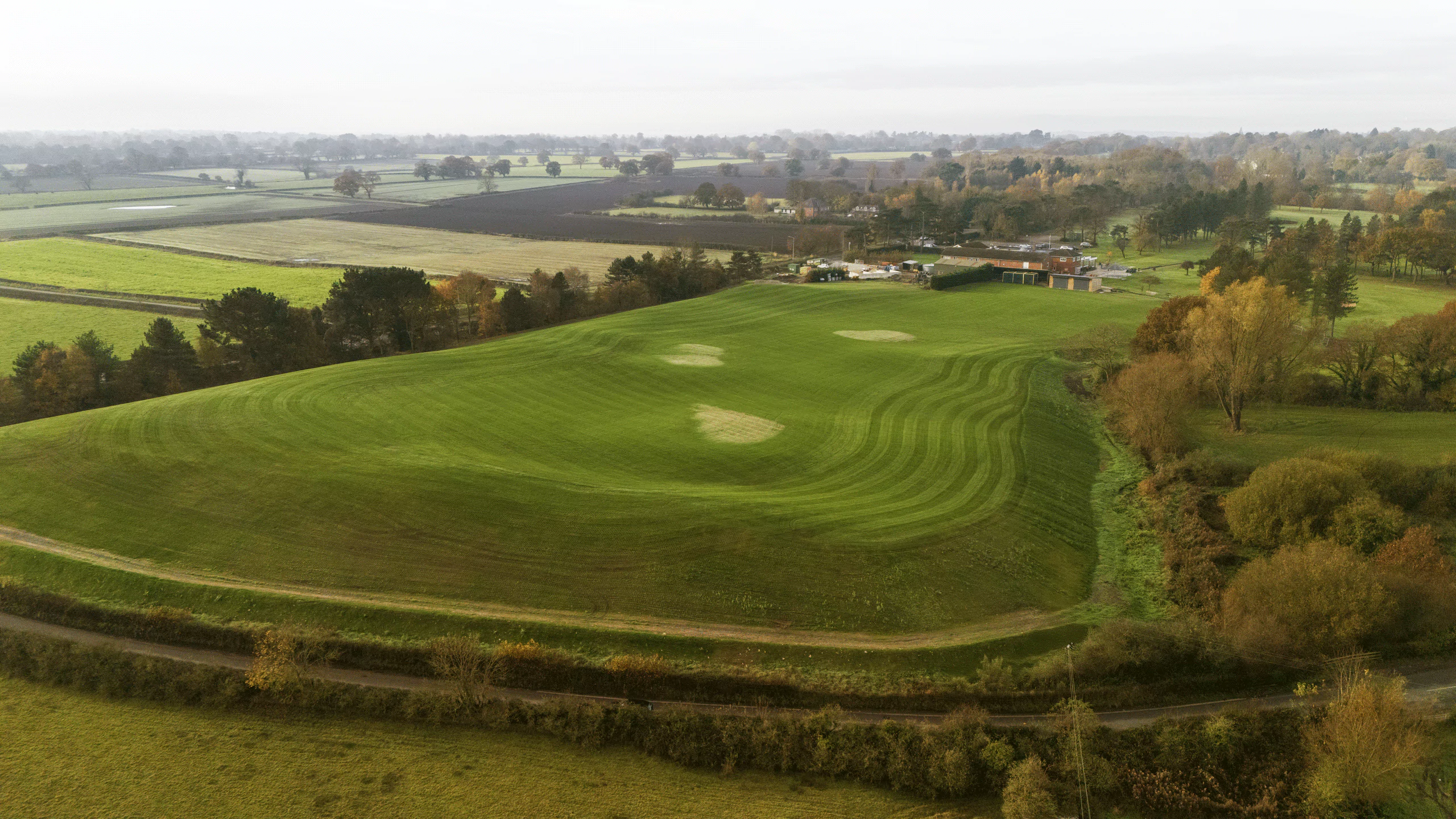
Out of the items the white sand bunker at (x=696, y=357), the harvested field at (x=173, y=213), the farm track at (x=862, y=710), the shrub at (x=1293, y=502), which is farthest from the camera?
the harvested field at (x=173, y=213)

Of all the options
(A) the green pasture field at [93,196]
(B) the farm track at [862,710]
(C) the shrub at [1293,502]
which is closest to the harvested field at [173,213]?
(A) the green pasture field at [93,196]

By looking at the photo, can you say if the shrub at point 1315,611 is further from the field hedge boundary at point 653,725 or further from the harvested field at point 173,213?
the harvested field at point 173,213

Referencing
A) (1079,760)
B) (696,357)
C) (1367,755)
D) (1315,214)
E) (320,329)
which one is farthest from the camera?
(1315,214)

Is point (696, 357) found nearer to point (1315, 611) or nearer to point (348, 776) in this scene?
point (348, 776)

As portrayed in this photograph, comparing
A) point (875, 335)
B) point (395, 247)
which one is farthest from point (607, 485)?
point (395, 247)

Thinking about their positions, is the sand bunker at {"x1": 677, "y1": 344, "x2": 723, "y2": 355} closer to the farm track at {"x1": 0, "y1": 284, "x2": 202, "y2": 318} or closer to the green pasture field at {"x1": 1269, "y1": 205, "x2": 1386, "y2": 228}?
the farm track at {"x1": 0, "y1": 284, "x2": 202, "y2": 318}

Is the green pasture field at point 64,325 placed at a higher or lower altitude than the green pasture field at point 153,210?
lower

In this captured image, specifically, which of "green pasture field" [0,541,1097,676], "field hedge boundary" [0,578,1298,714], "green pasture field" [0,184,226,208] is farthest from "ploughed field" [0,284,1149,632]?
"green pasture field" [0,184,226,208]
